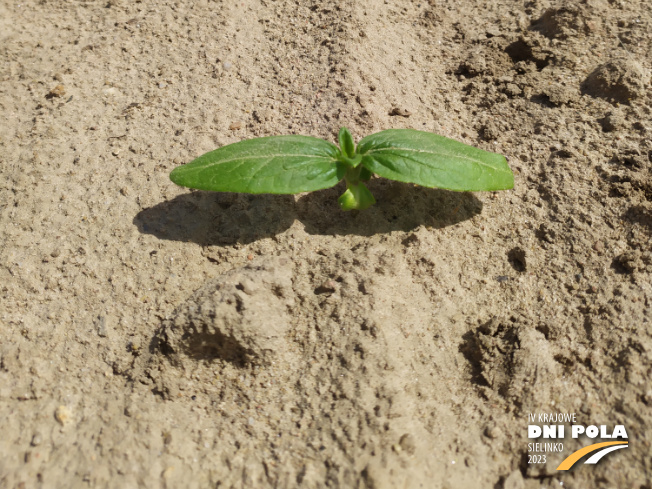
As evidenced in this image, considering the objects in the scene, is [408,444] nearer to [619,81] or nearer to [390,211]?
[390,211]

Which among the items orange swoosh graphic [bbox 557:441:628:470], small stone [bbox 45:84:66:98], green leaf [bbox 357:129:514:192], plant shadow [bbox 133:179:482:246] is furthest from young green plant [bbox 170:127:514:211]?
small stone [bbox 45:84:66:98]

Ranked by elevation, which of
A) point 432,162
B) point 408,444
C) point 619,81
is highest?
point 619,81

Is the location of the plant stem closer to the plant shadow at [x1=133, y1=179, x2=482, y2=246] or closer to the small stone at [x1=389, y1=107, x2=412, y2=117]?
the plant shadow at [x1=133, y1=179, x2=482, y2=246]

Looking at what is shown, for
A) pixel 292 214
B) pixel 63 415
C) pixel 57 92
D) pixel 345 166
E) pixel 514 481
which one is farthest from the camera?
pixel 57 92

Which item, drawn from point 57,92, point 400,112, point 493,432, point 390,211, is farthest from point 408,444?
point 57,92

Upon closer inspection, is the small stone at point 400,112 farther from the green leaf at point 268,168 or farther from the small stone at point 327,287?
the small stone at point 327,287

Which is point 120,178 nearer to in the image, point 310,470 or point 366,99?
point 366,99
